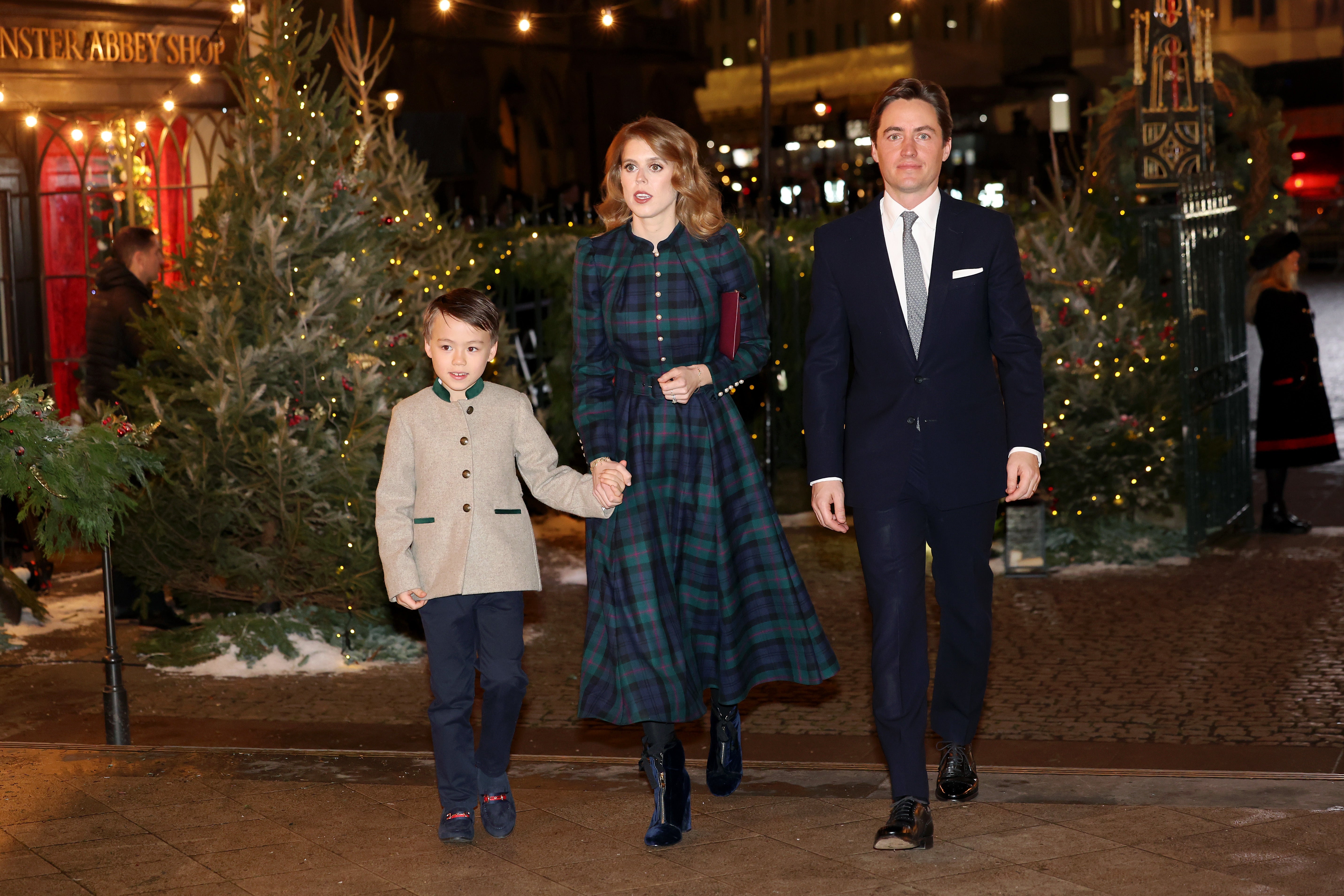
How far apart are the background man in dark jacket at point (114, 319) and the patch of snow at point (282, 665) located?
6.20 feet

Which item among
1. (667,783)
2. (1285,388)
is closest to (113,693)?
(667,783)

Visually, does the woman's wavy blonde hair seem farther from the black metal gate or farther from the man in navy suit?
the black metal gate

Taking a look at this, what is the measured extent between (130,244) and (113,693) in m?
3.52

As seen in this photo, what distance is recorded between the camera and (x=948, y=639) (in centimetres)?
493

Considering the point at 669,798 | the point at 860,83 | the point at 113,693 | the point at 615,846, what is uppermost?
the point at 860,83

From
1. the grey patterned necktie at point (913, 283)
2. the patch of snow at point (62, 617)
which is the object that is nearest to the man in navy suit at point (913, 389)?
the grey patterned necktie at point (913, 283)

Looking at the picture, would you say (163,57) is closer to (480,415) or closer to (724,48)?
(724,48)

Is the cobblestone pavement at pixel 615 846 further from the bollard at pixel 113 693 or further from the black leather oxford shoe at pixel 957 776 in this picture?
the bollard at pixel 113 693

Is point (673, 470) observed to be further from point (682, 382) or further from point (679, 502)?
point (682, 382)

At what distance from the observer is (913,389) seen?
4656mm

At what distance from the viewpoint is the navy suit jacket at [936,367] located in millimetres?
4660

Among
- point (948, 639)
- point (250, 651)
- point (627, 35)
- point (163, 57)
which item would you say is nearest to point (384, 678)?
point (250, 651)

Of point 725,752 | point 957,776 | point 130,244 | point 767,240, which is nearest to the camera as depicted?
point 957,776

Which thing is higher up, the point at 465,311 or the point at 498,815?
the point at 465,311
